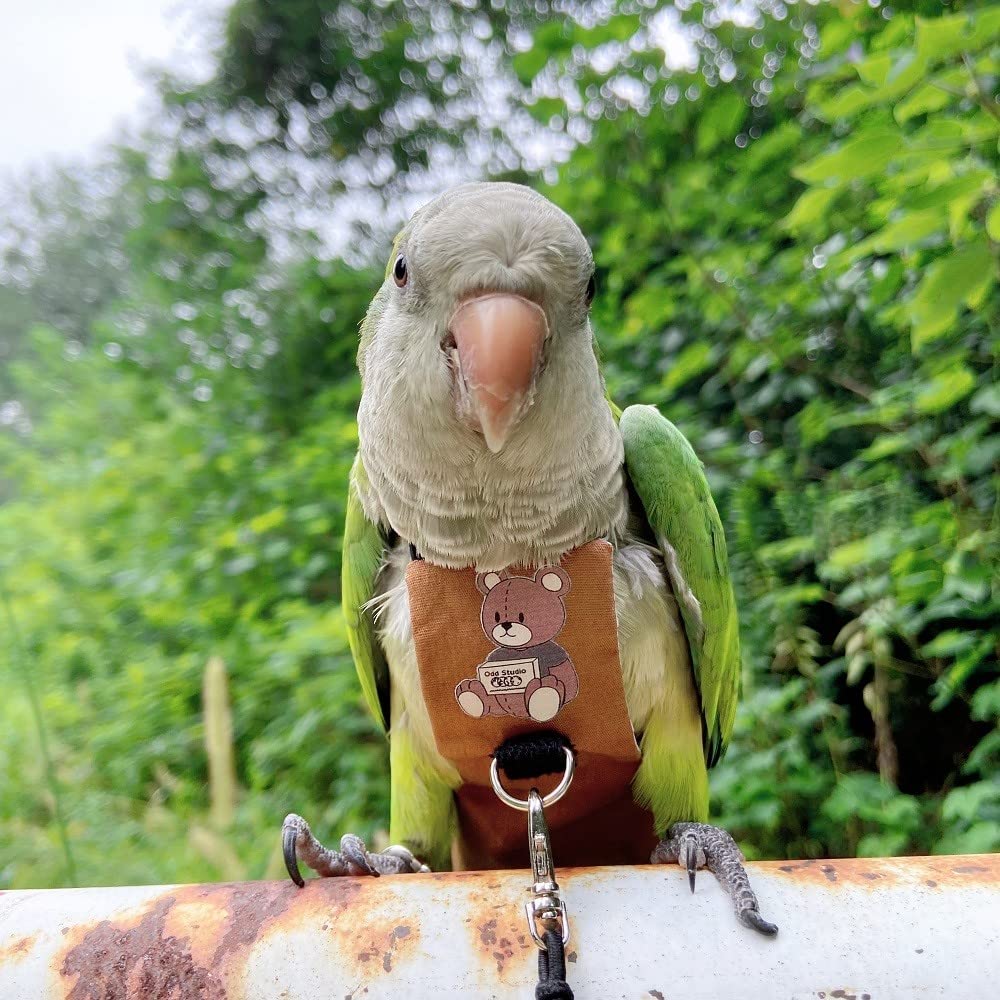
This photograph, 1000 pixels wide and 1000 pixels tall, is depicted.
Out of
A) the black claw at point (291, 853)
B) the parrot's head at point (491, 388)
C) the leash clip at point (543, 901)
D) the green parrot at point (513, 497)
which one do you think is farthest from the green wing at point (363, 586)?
the leash clip at point (543, 901)

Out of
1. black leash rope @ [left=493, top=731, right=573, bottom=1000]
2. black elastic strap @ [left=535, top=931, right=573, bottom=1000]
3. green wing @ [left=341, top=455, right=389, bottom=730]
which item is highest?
green wing @ [left=341, top=455, right=389, bottom=730]

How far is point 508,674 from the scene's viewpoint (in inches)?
38.7

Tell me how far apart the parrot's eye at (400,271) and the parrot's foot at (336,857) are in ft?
2.87

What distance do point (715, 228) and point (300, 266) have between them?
Result: 3.16m

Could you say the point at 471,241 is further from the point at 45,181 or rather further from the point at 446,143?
the point at 45,181

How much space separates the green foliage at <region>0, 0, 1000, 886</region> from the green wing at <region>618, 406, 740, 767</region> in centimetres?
28

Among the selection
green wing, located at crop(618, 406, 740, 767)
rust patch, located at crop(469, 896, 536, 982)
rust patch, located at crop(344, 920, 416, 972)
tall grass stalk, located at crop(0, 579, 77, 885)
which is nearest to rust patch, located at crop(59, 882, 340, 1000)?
rust patch, located at crop(344, 920, 416, 972)

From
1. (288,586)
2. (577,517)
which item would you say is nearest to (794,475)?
(577,517)

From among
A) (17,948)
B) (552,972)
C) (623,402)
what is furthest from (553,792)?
(623,402)

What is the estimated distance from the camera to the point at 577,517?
1012mm

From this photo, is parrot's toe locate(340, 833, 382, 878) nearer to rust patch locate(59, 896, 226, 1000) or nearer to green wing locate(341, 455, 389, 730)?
green wing locate(341, 455, 389, 730)

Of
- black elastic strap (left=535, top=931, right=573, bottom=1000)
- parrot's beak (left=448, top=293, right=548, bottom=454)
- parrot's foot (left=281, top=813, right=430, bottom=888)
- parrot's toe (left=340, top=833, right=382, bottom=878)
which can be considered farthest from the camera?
parrot's toe (left=340, top=833, right=382, bottom=878)

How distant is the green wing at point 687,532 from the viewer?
1171 mm

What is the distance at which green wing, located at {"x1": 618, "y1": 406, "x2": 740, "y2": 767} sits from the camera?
3.84 feet
